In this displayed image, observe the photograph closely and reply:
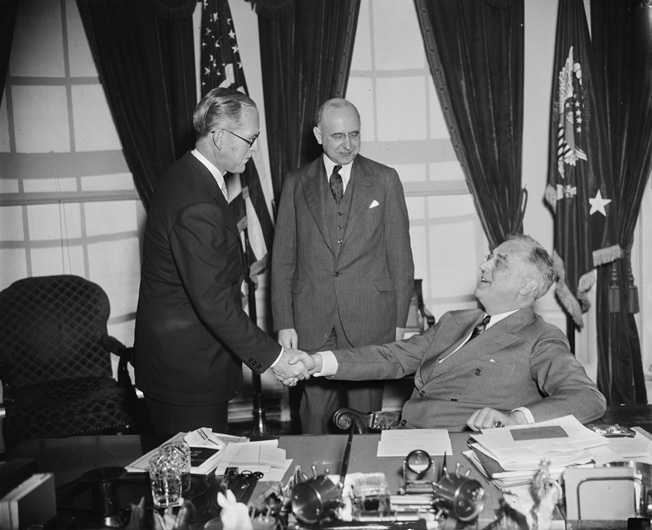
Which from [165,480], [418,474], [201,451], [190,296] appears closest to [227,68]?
[190,296]

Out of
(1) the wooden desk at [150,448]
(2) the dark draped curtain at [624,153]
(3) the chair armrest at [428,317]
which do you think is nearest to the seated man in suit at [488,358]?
(1) the wooden desk at [150,448]

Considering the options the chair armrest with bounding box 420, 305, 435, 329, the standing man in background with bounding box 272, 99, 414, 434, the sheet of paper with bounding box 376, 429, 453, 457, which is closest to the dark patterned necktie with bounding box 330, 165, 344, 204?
the standing man in background with bounding box 272, 99, 414, 434

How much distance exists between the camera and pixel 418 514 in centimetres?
154

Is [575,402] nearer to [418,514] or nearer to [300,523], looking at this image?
[418,514]

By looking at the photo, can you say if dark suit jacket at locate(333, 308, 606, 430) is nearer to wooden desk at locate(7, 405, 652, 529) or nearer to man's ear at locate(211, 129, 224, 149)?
wooden desk at locate(7, 405, 652, 529)

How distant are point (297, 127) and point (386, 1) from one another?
110cm

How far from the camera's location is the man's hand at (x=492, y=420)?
6.84 feet

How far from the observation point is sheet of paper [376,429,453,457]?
75.5 inches

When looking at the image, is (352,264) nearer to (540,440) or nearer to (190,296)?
(190,296)

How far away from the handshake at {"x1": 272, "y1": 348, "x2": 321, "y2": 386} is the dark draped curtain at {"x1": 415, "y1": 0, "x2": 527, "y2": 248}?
8.18 ft

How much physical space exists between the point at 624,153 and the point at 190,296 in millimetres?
3396

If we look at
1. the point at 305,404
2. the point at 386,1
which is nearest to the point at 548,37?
the point at 386,1

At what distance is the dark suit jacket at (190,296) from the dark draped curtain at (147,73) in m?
2.16

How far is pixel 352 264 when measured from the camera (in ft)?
11.4
